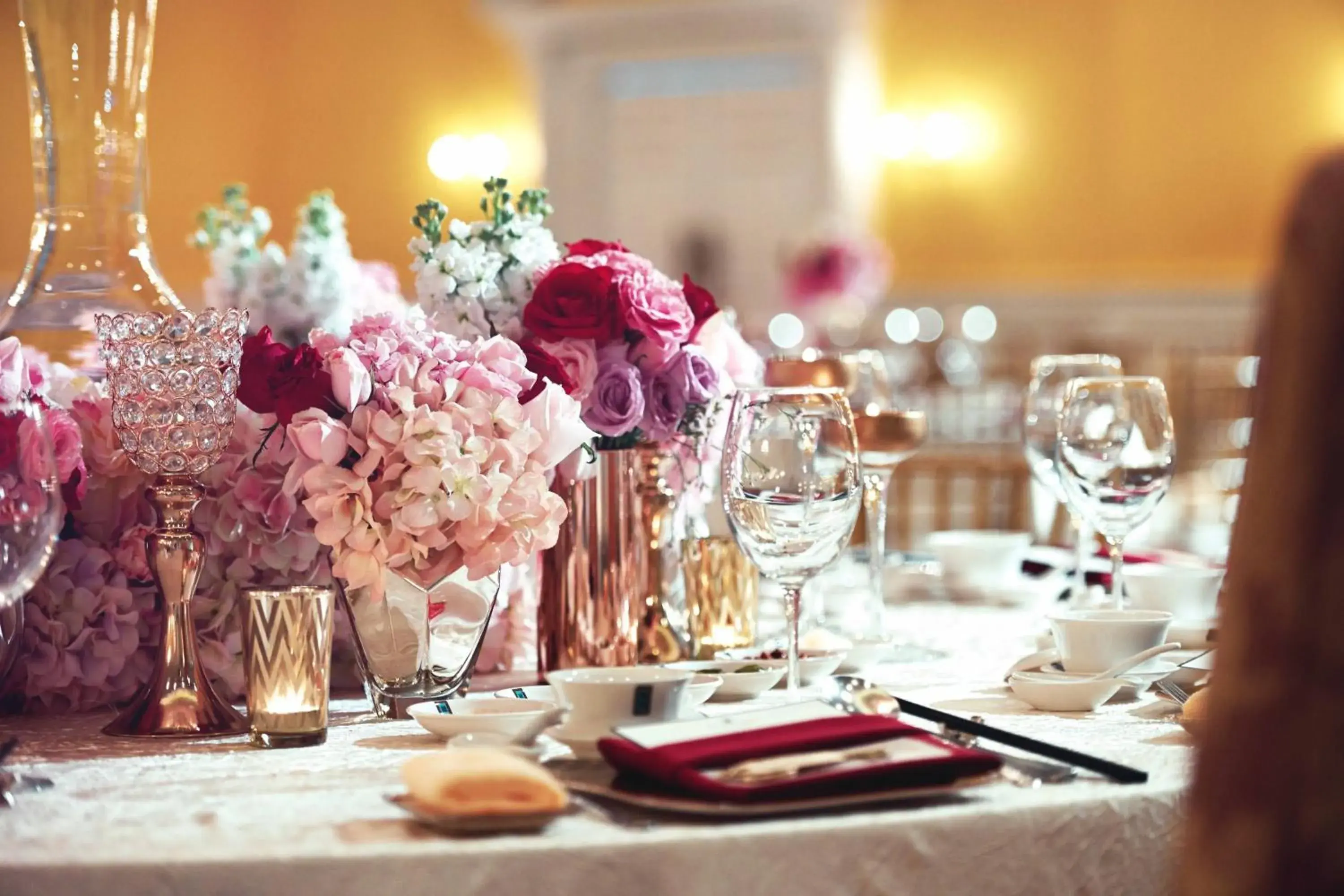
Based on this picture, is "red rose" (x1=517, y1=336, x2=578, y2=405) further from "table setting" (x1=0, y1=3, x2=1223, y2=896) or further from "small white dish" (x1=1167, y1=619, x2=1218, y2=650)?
"small white dish" (x1=1167, y1=619, x2=1218, y2=650)

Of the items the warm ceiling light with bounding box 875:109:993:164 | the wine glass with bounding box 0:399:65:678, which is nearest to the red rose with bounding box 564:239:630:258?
the wine glass with bounding box 0:399:65:678

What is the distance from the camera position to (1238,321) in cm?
880

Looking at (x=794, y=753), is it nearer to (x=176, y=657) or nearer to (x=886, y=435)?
(x=176, y=657)

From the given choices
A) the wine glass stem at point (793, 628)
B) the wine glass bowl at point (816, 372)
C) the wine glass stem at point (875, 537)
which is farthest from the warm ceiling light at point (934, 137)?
the wine glass stem at point (793, 628)

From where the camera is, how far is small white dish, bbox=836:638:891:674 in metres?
1.35

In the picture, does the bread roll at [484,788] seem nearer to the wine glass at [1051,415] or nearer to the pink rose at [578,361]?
the pink rose at [578,361]

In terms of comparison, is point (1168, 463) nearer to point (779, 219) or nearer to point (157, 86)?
point (779, 219)

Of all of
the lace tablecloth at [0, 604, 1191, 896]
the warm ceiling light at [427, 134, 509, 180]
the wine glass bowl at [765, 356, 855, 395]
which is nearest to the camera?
the lace tablecloth at [0, 604, 1191, 896]

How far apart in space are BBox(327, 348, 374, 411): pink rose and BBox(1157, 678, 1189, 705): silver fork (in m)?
0.64

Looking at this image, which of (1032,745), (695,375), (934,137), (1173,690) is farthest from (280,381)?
(934,137)

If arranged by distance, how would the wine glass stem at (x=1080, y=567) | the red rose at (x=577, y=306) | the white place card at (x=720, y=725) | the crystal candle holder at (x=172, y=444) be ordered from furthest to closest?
the wine glass stem at (x=1080, y=567), the red rose at (x=577, y=306), the crystal candle holder at (x=172, y=444), the white place card at (x=720, y=725)

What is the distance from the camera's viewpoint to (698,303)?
1400 millimetres

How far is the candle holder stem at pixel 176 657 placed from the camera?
43.1 inches

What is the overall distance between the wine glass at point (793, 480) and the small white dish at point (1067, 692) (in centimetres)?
19
